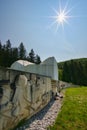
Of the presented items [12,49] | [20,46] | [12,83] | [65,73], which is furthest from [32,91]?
[20,46]

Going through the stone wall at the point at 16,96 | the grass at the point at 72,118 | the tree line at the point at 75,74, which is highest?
the tree line at the point at 75,74

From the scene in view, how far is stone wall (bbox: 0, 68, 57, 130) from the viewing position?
12.3 feet

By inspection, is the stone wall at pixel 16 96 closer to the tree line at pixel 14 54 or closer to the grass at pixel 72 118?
the grass at pixel 72 118

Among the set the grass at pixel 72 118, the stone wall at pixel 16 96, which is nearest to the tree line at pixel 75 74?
the grass at pixel 72 118

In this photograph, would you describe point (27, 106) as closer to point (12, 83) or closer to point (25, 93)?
point (25, 93)

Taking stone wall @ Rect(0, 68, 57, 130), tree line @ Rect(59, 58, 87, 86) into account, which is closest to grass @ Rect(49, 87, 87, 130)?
stone wall @ Rect(0, 68, 57, 130)

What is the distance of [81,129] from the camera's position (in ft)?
15.1

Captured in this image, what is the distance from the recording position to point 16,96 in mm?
4270

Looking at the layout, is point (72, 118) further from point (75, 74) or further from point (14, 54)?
point (14, 54)

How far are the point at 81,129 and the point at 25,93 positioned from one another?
1867 mm

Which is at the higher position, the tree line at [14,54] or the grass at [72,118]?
the tree line at [14,54]

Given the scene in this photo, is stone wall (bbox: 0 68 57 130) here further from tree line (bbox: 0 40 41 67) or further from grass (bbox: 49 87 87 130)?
tree line (bbox: 0 40 41 67)

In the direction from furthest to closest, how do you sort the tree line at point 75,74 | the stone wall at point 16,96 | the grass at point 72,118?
the tree line at point 75,74 → the grass at point 72,118 → the stone wall at point 16,96

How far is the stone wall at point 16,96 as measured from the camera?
12.3 ft
